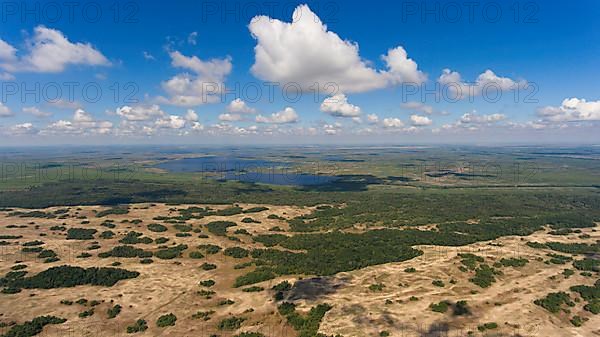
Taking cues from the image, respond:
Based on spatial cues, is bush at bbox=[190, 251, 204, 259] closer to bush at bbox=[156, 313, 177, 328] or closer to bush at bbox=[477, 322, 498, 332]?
bush at bbox=[156, 313, 177, 328]

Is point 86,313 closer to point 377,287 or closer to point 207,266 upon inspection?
point 207,266

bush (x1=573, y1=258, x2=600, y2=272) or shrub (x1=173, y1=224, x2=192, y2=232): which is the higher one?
shrub (x1=173, y1=224, x2=192, y2=232)

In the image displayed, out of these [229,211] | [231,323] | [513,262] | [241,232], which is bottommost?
[231,323]

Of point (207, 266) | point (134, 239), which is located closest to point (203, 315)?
point (207, 266)

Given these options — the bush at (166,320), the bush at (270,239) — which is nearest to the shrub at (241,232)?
the bush at (270,239)

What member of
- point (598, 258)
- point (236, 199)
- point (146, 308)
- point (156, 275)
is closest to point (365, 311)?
point (146, 308)

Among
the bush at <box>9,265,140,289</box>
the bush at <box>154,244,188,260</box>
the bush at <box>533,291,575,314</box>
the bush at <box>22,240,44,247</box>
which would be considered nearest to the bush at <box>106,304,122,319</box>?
the bush at <box>9,265,140,289</box>

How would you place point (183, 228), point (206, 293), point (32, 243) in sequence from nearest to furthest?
1. point (206, 293)
2. point (32, 243)
3. point (183, 228)
